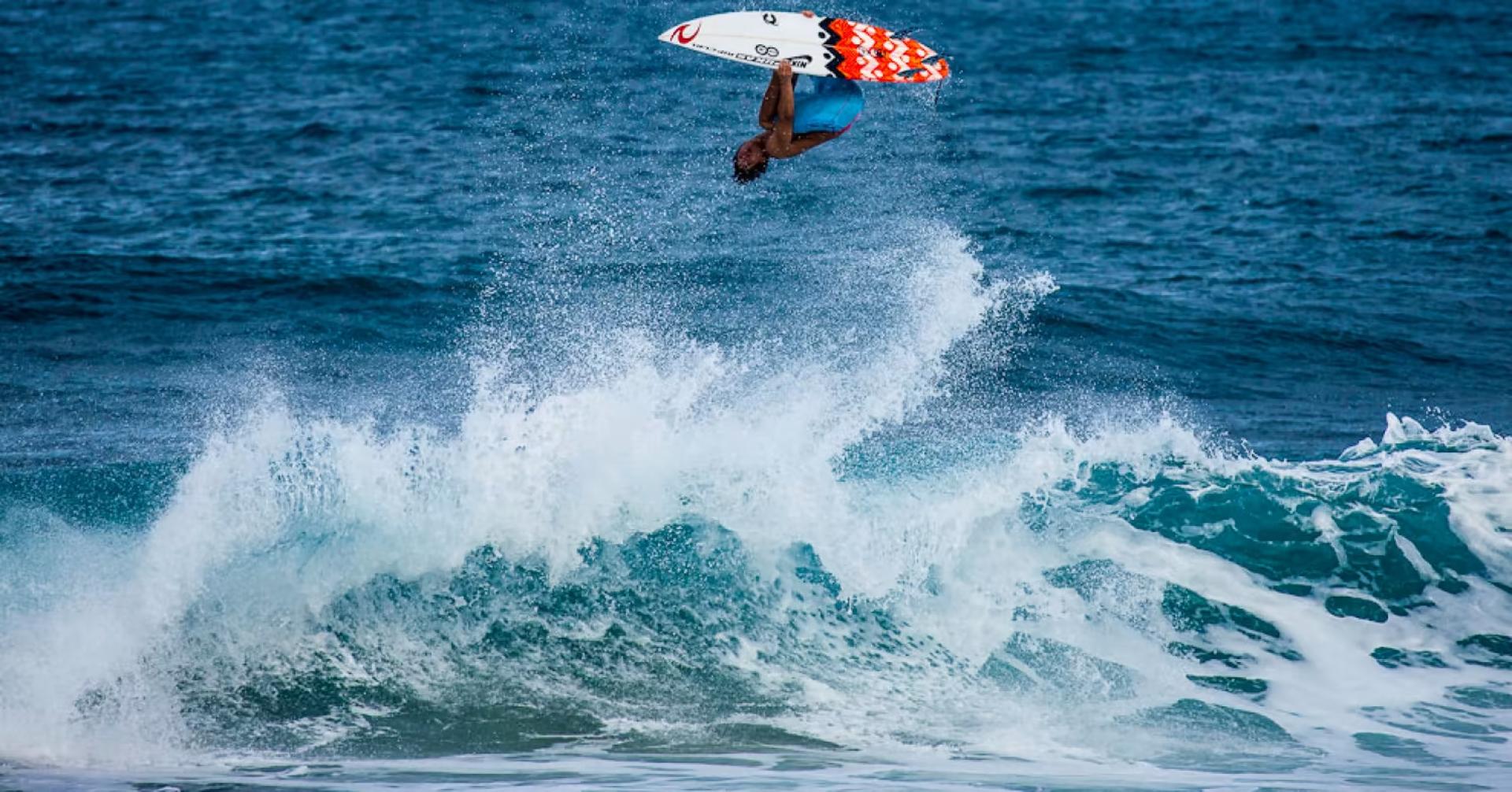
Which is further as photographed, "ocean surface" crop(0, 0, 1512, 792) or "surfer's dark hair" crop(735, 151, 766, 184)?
"surfer's dark hair" crop(735, 151, 766, 184)

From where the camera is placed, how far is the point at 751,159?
38.6 feet

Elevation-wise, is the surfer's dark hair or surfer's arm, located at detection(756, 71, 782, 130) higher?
surfer's arm, located at detection(756, 71, 782, 130)

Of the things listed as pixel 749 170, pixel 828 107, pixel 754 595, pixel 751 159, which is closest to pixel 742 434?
pixel 754 595

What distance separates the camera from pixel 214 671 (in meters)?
11.8

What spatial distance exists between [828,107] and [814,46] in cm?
62

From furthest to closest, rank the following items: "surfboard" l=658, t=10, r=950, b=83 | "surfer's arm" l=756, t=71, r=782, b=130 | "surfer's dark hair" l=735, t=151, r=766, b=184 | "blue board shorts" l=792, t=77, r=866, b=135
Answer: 1. "surfer's dark hair" l=735, t=151, r=766, b=184
2. "blue board shorts" l=792, t=77, r=866, b=135
3. "surfer's arm" l=756, t=71, r=782, b=130
4. "surfboard" l=658, t=10, r=950, b=83

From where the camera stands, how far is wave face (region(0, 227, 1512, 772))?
37.2 ft

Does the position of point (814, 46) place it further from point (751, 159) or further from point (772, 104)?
point (751, 159)

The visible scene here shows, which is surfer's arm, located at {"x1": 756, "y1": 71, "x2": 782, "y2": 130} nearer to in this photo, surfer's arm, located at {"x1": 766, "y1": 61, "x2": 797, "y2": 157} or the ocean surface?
surfer's arm, located at {"x1": 766, "y1": 61, "x2": 797, "y2": 157}

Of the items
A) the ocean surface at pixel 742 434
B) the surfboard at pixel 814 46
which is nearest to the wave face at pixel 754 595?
the ocean surface at pixel 742 434

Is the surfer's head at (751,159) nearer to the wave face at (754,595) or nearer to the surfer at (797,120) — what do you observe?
the surfer at (797,120)

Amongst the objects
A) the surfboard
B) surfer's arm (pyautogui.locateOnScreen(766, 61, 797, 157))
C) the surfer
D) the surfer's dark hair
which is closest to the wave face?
the surfer's dark hair

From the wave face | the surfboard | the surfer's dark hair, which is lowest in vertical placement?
the wave face

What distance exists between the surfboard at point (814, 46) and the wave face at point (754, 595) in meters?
3.74
